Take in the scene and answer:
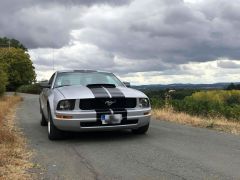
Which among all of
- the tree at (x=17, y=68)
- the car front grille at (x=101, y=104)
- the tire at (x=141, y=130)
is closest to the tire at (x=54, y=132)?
the car front grille at (x=101, y=104)

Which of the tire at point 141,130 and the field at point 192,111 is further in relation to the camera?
the field at point 192,111

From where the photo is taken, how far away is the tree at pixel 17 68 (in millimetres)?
78312

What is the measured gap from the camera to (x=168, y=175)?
5.85m

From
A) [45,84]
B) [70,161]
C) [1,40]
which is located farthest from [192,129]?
[1,40]

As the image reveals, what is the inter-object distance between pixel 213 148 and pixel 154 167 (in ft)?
6.52

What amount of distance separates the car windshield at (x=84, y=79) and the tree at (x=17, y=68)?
2729 inches

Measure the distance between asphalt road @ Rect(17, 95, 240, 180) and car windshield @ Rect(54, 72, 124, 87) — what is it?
1.16 metres

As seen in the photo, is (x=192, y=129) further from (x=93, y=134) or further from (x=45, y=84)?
(x=45, y=84)

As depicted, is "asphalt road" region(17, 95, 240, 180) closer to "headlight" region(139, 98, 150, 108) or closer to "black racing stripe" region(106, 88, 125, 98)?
"headlight" region(139, 98, 150, 108)

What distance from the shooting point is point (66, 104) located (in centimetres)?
869

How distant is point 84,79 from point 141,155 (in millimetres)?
3417

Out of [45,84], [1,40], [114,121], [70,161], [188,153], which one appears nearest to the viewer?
[70,161]

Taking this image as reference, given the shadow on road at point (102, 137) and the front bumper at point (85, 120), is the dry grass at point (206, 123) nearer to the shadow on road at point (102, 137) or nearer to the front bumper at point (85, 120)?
the shadow on road at point (102, 137)

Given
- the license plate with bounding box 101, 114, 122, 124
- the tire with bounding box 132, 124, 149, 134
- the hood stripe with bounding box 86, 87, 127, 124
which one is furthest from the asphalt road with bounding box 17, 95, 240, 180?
the hood stripe with bounding box 86, 87, 127, 124
